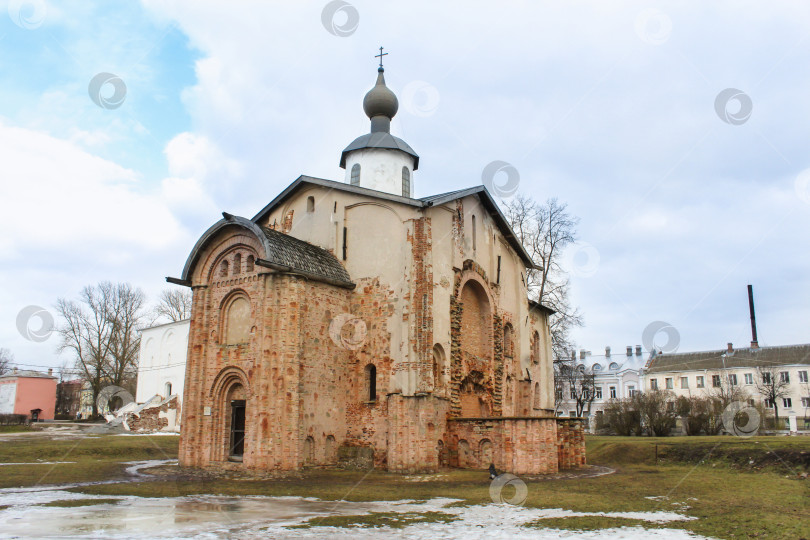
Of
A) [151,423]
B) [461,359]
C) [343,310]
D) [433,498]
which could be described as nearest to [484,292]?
[461,359]

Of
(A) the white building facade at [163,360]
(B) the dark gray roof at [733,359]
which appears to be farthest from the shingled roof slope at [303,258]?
(B) the dark gray roof at [733,359]

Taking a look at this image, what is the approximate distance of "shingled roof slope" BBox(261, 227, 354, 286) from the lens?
16781mm

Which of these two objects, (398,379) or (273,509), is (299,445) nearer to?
(398,379)

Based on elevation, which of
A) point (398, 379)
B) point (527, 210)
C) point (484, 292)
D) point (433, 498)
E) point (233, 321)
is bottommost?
point (433, 498)

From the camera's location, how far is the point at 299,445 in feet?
53.2

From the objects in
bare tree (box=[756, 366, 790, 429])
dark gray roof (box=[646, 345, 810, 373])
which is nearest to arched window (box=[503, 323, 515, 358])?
bare tree (box=[756, 366, 790, 429])

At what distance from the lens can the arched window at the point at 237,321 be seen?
1772 cm

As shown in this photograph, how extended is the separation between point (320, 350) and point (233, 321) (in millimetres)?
2800

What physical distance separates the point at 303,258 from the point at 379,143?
7.83 metres

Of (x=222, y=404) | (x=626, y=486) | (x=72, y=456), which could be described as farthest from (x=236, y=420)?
(x=626, y=486)

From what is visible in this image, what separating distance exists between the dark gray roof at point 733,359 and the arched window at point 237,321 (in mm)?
47941

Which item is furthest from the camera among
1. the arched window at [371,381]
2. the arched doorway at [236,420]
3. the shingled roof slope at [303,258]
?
the arched window at [371,381]

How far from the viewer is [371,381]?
60.1ft

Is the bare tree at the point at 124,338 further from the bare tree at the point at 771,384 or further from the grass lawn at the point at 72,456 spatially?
the bare tree at the point at 771,384
